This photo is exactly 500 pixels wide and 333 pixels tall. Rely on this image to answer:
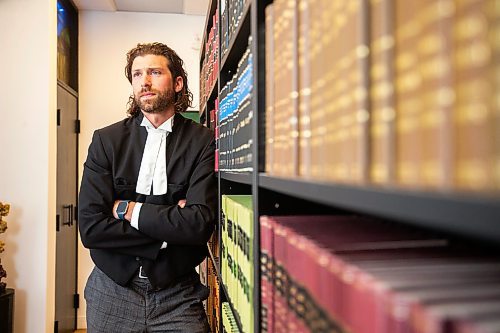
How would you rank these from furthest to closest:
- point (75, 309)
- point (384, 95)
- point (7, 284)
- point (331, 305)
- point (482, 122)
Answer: point (75, 309), point (7, 284), point (331, 305), point (384, 95), point (482, 122)

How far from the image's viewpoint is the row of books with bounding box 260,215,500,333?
0.39m

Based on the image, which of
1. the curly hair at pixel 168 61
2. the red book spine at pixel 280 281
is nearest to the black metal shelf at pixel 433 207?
the red book spine at pixel 280 281

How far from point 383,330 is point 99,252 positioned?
5.84 feet

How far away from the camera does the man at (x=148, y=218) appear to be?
1.92m

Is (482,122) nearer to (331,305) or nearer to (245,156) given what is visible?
(331,305)

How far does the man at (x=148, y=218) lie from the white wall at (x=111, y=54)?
245 centimetres

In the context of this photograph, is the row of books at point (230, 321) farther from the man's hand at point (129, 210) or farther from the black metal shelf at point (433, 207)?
the black metal shelf at point (433, 207)

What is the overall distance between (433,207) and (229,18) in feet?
4.65

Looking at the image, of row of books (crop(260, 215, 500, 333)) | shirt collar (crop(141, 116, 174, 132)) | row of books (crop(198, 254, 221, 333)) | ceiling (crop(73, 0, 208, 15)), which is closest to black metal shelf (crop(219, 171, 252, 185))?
row of books (crop(260, 215, 500, 333))

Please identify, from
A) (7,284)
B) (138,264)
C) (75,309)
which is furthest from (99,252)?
(75,309)

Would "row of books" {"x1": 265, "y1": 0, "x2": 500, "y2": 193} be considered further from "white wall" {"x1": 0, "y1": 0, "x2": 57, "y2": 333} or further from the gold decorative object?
"white wall" {"x1": 0, "y1": 0, "x2": 57, "y2": 333}

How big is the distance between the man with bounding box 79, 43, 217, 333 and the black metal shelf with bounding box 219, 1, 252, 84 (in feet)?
1.24

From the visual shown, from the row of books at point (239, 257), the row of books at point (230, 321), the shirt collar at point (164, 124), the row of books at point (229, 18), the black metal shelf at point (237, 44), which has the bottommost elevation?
the row of books at point (230, 321)

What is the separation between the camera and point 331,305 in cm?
58
